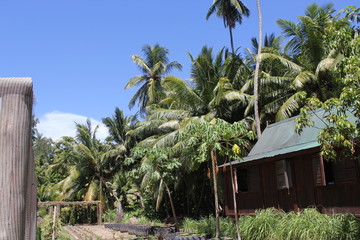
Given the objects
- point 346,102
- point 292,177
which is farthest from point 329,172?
point 346,102

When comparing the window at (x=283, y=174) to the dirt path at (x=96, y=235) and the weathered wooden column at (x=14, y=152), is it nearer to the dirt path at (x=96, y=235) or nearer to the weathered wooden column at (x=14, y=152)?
the dirt path at (x=96, y=235)

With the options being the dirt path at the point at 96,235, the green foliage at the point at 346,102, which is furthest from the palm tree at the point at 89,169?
the green foliage at the point at 346,102

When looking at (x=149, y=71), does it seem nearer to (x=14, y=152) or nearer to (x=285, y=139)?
(x=285, y=139)

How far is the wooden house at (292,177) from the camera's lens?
1134 centimetres

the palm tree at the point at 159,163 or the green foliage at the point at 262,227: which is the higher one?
the palm tree at the point at 159,163

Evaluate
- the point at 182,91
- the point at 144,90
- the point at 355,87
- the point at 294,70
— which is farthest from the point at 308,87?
the point at 144,90

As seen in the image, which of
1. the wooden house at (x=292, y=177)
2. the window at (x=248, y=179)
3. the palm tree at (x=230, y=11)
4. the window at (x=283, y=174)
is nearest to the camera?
the wooden house at (x=292, y=177)

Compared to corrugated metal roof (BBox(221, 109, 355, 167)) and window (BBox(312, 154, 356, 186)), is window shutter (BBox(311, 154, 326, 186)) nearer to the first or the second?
window (BBox(312, 154, 356, 186))

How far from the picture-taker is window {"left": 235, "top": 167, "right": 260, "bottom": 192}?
15375mm

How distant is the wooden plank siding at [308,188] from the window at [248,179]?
0.04 meters

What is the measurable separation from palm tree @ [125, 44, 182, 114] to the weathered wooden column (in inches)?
1257

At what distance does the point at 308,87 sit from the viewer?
20.1 meters

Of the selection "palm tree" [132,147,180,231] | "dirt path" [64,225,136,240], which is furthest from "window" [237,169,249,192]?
"dirt path" [64,225,136,240]

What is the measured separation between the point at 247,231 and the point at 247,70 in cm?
1516
